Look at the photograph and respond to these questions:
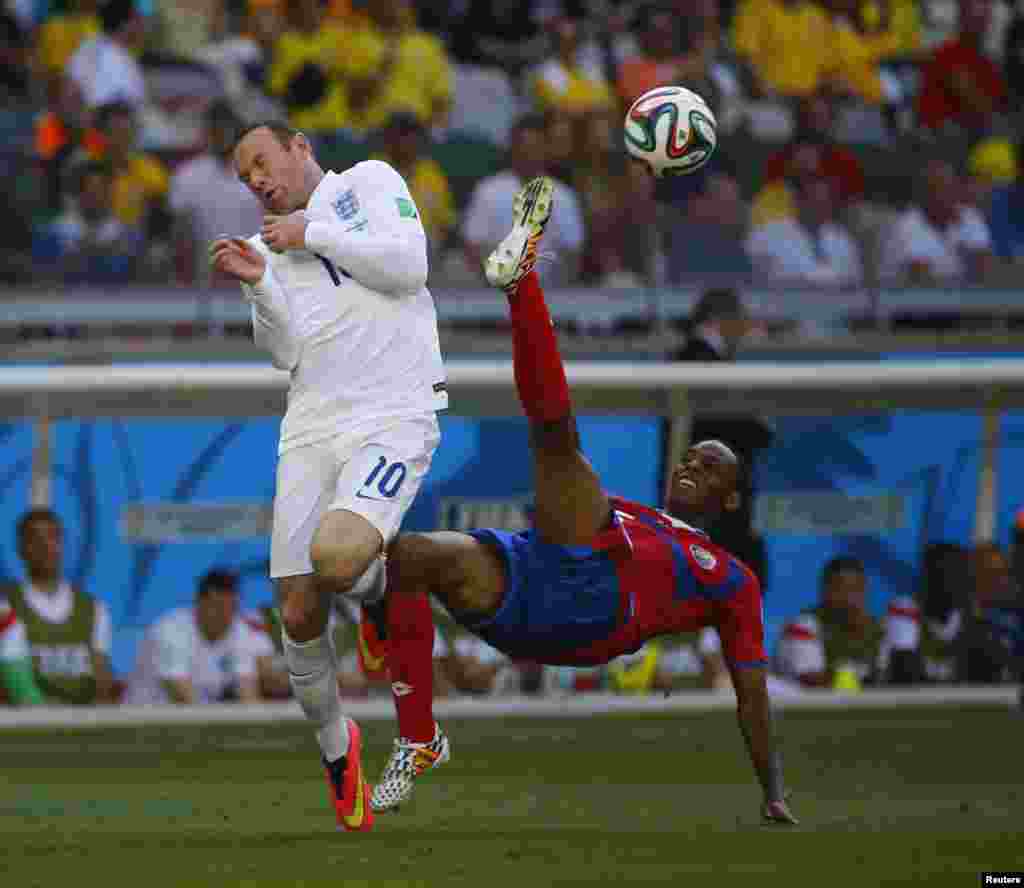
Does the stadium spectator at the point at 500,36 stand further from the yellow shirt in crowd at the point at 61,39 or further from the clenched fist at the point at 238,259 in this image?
the clenched fist at the point at 238,259

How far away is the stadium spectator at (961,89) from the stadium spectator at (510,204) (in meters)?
4.13

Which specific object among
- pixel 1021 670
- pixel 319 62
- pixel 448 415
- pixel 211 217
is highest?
pixel 319 62

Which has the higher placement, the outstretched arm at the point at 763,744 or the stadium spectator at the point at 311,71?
the stadium spectator at the point at 311,71

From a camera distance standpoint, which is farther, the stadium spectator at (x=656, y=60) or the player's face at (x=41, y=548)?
the stadium spectator at (x=656, y=60)

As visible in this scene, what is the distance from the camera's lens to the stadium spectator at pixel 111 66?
48.4 feet

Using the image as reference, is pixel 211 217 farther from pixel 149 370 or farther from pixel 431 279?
pixel 149 370

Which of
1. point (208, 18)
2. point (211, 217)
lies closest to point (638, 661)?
point (211, 217)

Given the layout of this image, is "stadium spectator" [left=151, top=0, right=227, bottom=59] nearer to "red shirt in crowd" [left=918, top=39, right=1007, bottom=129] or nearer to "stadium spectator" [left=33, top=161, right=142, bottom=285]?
"stadium spectator" [left=33, top=161, right=142, bottom=285]

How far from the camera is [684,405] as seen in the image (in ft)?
36.4

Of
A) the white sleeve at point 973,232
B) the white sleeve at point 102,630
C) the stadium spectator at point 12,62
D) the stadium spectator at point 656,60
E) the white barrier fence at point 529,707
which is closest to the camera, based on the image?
the white barrier fence at point 529,707

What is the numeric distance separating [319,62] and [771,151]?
317 cm

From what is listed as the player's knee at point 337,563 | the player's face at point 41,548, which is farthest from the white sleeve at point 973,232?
the player's knee at point 337,563

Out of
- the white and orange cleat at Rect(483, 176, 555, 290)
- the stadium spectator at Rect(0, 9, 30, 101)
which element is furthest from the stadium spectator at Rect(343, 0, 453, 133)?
the white and orange cleat at Rect(483, 176, 555, 290)

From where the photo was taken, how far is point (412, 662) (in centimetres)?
675
